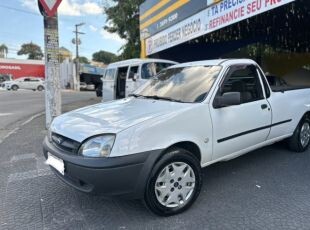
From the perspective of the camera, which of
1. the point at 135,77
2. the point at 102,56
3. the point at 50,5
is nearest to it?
the point at 50,5

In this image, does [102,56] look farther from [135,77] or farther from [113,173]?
[113,173]

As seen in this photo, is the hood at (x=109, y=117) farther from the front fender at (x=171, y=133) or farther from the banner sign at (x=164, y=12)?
the banner sign at (x=164, y=12)

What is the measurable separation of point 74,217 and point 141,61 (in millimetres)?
7812

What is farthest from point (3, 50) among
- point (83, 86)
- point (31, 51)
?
point (83, 86)

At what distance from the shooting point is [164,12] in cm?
1199

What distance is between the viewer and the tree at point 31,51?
85.3 m

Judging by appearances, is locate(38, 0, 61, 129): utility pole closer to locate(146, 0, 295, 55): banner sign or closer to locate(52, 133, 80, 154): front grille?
locate(52, 133, 80, 154): front grille

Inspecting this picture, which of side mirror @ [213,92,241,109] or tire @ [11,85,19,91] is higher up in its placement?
side mirror @ [213,92,241,109]

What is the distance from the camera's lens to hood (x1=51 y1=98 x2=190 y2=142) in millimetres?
3138

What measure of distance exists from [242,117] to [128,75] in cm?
709

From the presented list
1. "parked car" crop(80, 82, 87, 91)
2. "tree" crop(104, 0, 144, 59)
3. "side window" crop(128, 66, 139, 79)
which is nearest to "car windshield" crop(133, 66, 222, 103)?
"side window" crop(128, 66, 139, 79)

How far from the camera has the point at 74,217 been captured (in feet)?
10.9

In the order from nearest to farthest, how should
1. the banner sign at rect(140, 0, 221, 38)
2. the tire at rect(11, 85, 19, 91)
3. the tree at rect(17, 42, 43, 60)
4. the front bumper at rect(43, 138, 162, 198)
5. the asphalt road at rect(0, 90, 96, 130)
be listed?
the front bumper at rect(43, 138, 162, 198)
the banner sign at rect(140, 0, 221, 38)
the asphalt road at rect(0, 90, 96, 130)
the tire at rect(11, 85, 19, 91)
the tree at rect(17, 42, 43, 60)

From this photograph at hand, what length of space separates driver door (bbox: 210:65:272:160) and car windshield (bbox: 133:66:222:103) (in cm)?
20
